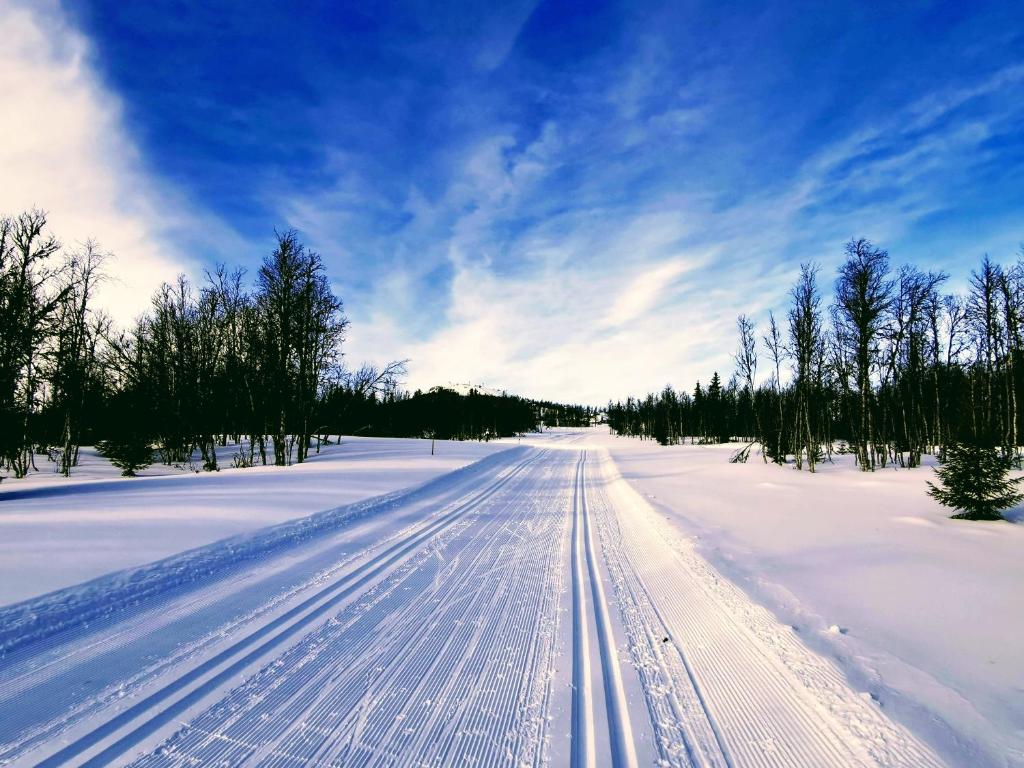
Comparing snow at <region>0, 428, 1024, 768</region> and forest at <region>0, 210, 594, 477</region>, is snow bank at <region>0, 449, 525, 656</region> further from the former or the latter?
forest at <region>0, 210, 594, 477</region>

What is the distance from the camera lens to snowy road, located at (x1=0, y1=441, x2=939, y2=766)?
7.82 ft

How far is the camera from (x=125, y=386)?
23828 millimetres

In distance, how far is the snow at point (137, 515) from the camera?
4750 mm

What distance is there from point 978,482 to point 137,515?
52.4 ft

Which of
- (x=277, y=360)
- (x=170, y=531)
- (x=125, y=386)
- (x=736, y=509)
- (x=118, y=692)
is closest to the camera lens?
(x=118, y=692)

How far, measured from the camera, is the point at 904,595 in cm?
475

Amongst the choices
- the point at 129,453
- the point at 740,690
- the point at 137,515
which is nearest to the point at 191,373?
the point at 129,453

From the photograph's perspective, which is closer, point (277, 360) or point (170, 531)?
point (170, 531)

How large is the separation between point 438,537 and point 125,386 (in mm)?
26952

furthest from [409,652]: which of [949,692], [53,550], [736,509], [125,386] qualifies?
[125,386]

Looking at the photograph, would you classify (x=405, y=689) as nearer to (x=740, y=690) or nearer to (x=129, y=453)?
(x=740, y=690)

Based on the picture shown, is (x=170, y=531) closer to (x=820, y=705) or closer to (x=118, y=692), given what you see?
(x=118, y=692)

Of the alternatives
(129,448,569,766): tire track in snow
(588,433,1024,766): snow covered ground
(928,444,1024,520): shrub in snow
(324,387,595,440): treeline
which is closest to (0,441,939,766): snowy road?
(129,448,569,766): tire track in snow

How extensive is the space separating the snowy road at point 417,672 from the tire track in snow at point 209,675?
0.6 inches
